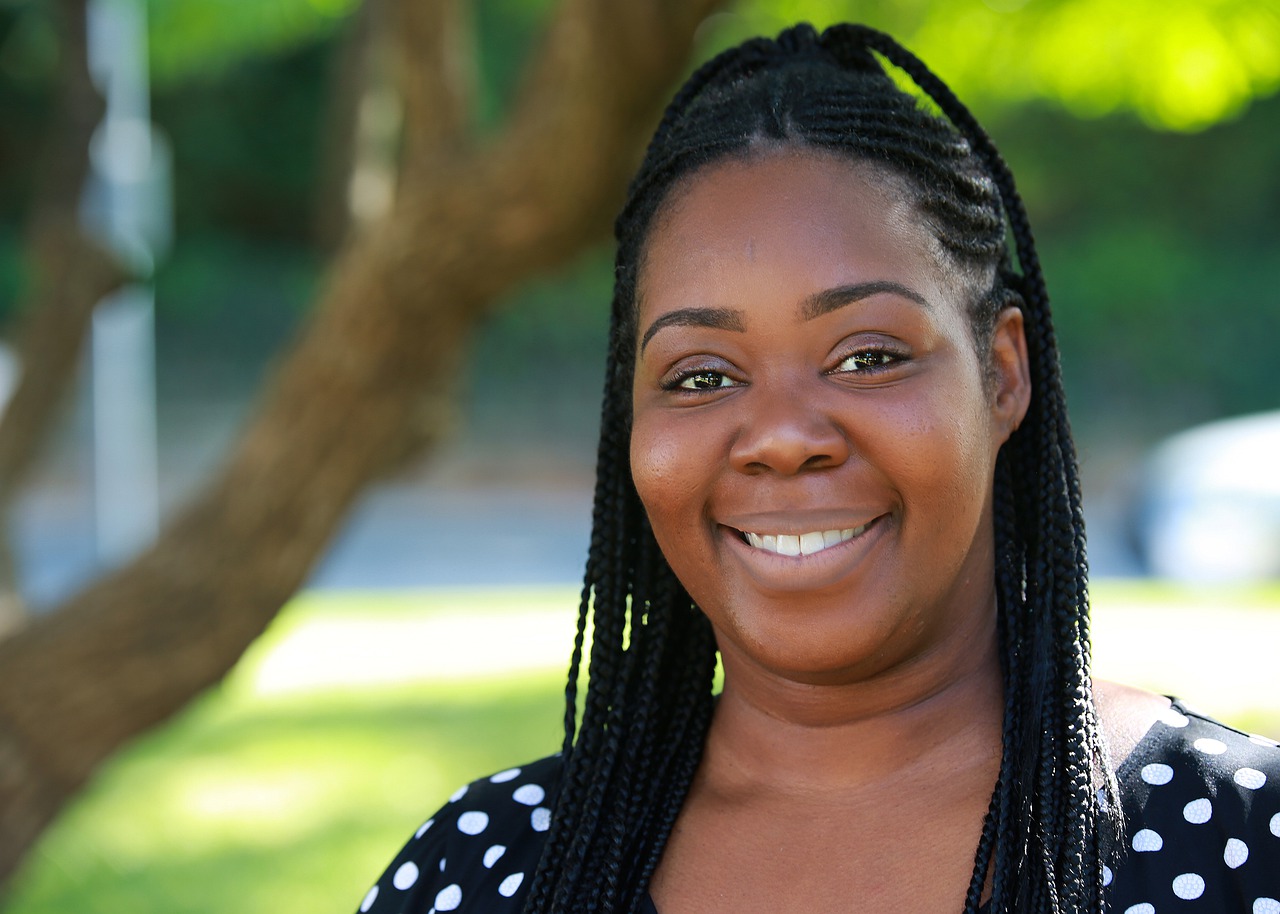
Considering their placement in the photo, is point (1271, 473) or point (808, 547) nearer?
point (808, 547)

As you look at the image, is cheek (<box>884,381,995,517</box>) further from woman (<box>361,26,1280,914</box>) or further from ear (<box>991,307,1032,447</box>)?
ear (<box>991,307,1032,447</box>)

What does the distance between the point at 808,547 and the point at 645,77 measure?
2310 mm

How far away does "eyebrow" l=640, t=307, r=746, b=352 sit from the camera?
1.90m

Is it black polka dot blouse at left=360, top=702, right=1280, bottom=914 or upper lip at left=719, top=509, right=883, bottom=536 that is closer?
black polka dot blouse at left=360, top=702, right=1280, bottom=914

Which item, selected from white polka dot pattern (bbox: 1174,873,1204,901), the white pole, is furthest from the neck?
the white pole

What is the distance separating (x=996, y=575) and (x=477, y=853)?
81 centimetres

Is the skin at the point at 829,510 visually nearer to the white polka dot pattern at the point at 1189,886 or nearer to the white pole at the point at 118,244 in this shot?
the white polka dot pattern at the point at 1189,886

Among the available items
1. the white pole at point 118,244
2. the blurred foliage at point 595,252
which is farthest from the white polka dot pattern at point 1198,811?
the blurred foliage at point 595,252

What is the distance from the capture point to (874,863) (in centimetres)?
187

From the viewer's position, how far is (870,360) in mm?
1866

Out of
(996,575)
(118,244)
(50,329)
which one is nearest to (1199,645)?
(118,244)

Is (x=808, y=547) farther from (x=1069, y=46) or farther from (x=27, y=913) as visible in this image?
(x=27, y=913)

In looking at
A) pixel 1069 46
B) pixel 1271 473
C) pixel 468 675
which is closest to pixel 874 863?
pixel 1069 46

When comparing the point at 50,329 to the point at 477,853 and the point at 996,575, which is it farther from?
the point at 996,575
